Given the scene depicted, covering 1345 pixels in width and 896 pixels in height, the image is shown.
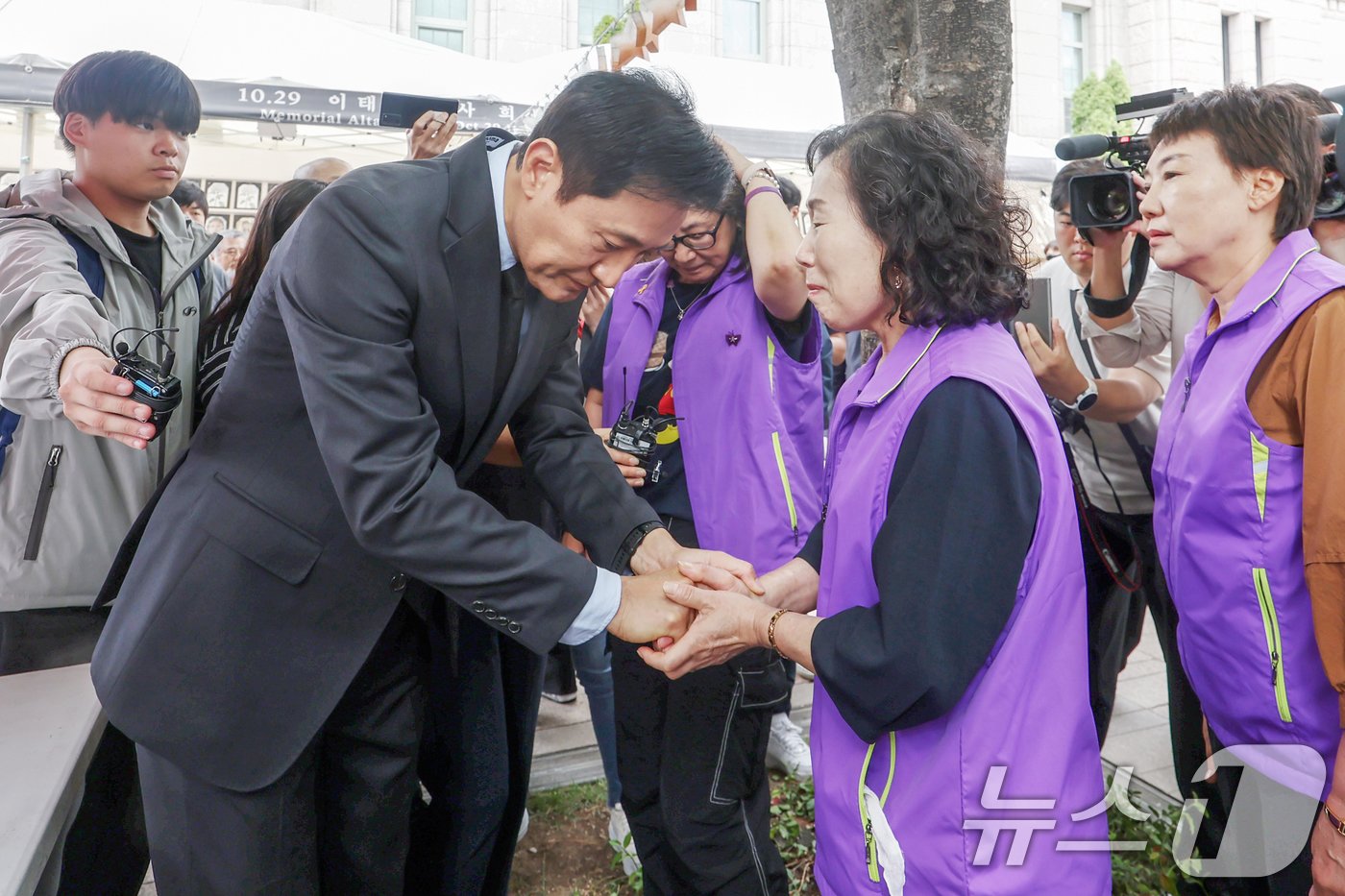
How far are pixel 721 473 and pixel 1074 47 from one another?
20.4 metres

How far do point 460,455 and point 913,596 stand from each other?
0.94m

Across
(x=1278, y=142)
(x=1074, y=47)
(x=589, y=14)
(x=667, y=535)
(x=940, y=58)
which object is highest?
(x=1074, y=47)

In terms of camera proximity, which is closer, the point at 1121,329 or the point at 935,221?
the point at 935,221

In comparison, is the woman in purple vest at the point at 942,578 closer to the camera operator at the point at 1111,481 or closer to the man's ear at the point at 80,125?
the camera operator at the point at 1111,481

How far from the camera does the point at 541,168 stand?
1710mm

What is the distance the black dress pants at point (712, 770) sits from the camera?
2273mm

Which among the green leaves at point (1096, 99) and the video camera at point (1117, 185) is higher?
the green leaves at point (1096, 99)

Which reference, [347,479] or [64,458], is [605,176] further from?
[64,458]

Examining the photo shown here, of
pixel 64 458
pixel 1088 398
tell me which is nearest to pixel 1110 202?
pixel 1088 398

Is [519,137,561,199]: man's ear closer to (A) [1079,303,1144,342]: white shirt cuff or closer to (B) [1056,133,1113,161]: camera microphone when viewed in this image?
(B) [1056,133,1113,161]: camera microphone

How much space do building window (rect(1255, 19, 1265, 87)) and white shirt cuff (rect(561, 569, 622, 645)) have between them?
23.9 m

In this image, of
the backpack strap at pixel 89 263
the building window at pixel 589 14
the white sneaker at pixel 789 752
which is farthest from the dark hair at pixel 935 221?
the building window at pixel 589 14

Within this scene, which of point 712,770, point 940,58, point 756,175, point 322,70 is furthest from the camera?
point 322,70

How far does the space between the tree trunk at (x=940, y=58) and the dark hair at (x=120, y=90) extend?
6.52ft
